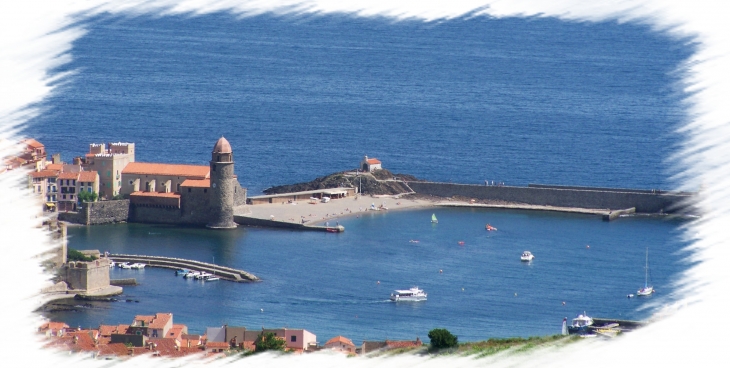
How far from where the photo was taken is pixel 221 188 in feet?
224

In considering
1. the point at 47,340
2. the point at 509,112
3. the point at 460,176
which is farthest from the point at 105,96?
the point at 47,340

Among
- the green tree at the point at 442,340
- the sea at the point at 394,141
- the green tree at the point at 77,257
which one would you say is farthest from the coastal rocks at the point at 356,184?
the green tree at the point at 442,340

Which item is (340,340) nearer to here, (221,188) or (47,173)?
(221,188)

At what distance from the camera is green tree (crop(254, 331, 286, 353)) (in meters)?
38.9

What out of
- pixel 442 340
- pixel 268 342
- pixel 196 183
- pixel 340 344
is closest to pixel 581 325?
pixel 340 344

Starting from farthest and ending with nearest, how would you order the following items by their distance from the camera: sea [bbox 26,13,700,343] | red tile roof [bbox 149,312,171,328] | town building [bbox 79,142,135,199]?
town building [bbox 79,142,135,199]
sea [bbox 26,13,700,343]
red tile roof [bbox 149,312,171,328]

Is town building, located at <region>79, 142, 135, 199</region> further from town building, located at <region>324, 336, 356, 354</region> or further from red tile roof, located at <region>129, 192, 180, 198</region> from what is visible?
town building, located at <region>324, 336, 356, 354</region>

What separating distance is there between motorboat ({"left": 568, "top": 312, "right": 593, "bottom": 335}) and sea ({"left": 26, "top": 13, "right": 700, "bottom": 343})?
93cm

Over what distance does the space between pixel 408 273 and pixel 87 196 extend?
15918 mm

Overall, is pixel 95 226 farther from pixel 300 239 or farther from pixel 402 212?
pixel 402 212

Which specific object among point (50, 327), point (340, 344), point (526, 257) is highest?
point (526, 257)

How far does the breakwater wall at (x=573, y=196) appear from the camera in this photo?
7312 centimetres

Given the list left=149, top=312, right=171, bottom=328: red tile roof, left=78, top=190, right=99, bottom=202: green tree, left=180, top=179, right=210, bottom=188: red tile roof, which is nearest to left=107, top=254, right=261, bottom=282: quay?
left=78, top=190, right=99, bottom=202: green tree

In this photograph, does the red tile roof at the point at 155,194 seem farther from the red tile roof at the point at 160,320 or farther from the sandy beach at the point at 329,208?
the red tile roof at the point at 160,320
